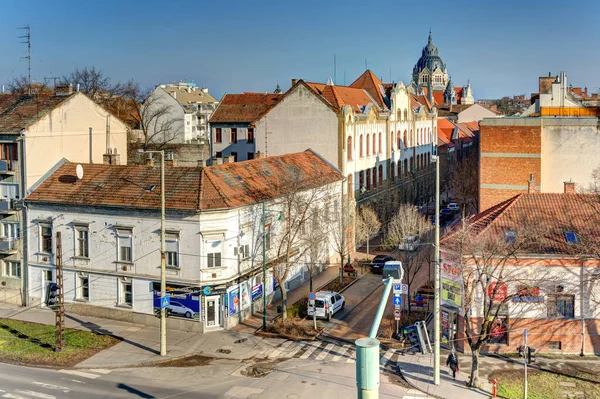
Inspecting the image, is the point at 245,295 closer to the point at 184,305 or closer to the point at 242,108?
the point at 184,305

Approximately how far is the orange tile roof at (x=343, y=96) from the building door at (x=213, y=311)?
2240 centimetres

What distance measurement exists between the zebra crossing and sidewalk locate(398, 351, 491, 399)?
2.94 ft

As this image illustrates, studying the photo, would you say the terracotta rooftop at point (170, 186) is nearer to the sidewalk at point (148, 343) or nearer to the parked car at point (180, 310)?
the parked car at point (180, 310)

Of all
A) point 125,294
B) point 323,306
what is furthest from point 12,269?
point 323,306

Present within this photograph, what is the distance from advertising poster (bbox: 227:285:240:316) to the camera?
34.0m

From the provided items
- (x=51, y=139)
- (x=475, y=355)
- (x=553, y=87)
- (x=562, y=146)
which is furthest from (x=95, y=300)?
(x=553, y=87)

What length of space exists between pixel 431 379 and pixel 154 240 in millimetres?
16134

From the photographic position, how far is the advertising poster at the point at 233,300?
3397 cm

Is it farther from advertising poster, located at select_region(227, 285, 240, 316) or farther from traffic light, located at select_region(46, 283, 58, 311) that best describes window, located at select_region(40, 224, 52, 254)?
advertising poster, located at select_region(227, 285, 240, 316)

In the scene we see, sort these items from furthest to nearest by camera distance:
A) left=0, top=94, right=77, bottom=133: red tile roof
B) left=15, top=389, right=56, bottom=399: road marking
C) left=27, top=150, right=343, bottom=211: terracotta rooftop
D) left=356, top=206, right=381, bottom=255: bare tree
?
left=356, top=206, right=381, bottom=255: bare tree, left=0, top=94, right=77, bottom=133: red tile roof, left=27, top=150, right=343, bottom=211: terracotta rooftop, left=15, top=389, right=56, bottom=399: road marking

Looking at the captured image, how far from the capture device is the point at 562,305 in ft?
96.7

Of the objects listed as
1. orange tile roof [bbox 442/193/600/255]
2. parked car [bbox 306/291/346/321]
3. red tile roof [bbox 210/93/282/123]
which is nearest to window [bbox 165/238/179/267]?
parked car [bbox 306/291/346/321]

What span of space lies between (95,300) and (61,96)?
45.1 feet

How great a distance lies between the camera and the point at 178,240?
111 ft
